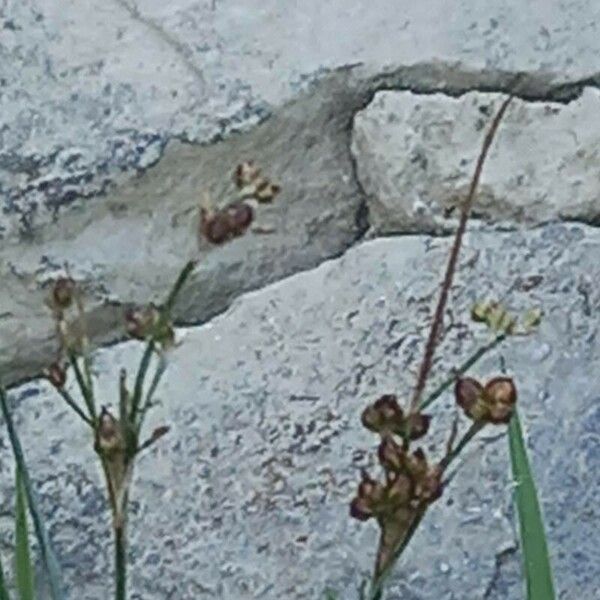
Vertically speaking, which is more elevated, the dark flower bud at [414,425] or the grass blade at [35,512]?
the grass blade at [35,512]

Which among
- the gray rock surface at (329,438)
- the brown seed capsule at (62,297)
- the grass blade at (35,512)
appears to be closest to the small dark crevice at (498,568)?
the gray rock surface at (329,438)

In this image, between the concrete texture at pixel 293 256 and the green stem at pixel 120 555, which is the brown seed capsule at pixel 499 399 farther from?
the concrete texture at pixel 293 256

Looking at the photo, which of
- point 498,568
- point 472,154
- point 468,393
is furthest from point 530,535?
point 472,154

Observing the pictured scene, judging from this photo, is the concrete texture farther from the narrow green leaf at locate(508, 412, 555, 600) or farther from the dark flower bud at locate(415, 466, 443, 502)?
the dark flower bud at locate(415, 466, 443, 502)

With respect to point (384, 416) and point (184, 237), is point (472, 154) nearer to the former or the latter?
point (184, 237)

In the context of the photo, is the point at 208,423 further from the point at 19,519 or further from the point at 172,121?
the point at 19,519

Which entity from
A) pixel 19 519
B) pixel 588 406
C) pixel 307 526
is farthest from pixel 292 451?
pixel 19 519

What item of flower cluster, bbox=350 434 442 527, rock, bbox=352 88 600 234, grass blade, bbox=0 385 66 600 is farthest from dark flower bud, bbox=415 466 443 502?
rock, bbox=352 88 600 234
